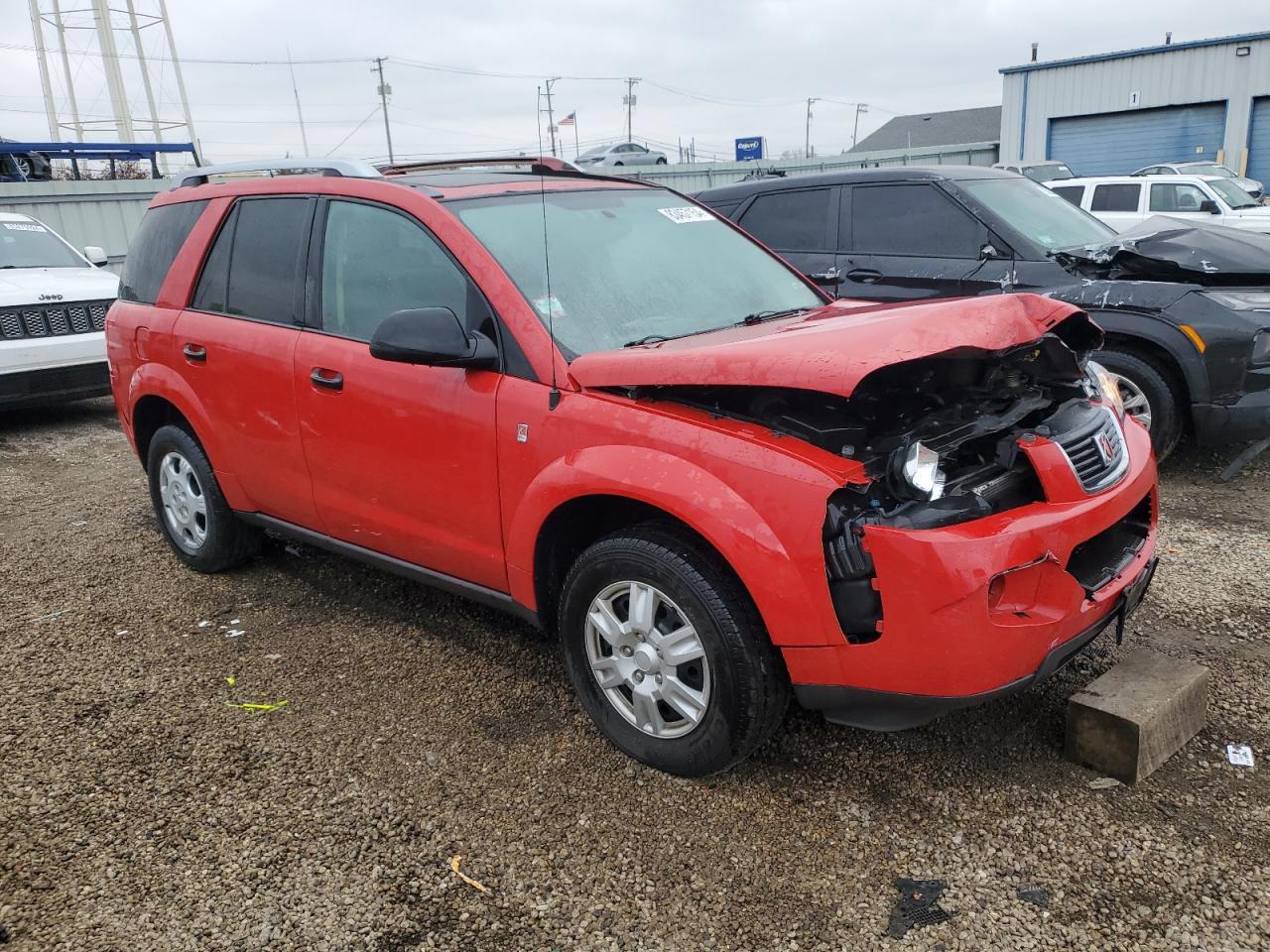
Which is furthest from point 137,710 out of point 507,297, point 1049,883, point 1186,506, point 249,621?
point 1186,506

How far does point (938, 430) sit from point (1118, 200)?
12.6 meters

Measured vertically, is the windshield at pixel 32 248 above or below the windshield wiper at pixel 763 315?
above

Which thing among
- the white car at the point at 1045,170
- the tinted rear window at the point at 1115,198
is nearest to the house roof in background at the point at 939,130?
the white car at the point at 1045,170

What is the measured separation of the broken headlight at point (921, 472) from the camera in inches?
98.3

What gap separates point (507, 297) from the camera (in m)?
3.14

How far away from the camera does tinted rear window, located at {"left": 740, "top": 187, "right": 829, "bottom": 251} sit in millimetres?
7090

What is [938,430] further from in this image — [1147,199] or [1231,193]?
[1231,193]

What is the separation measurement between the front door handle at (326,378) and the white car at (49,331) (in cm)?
559

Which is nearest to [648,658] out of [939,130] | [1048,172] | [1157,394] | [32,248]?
[1157,394]

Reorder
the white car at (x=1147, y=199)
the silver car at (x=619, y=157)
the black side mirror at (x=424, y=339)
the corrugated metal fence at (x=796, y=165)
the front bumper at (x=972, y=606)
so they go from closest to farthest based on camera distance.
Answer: the front bumper at (x=972, y=606), the black side mirror at (x=424, y=339), the white car at (x=1147, y=199), the corrugated metal fence at (x=796, y=165), the silver car at (x=619, y=157)

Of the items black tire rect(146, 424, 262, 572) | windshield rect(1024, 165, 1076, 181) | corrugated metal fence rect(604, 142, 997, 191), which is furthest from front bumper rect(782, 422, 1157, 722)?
corrugated metal fence rect(604, 142, 997, 191)

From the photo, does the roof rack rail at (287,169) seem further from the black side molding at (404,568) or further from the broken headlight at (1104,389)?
the broken headlight at (1104,389)

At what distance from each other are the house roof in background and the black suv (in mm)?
48601

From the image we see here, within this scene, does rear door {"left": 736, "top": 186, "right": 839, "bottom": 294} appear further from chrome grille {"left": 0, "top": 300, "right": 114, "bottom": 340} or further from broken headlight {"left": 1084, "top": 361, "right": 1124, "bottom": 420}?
chrome grille {"left": 0, "top": 300, "right": 114, "bottom": 340}
